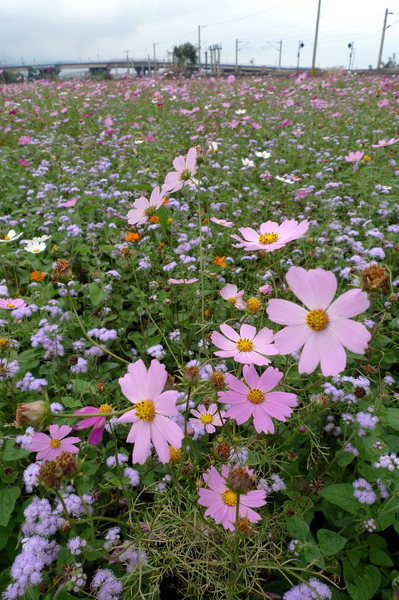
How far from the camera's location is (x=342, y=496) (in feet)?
3.03

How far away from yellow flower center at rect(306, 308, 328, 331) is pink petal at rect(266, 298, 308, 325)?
12 mm

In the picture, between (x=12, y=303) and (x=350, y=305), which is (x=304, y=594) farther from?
(x=12, y=303)

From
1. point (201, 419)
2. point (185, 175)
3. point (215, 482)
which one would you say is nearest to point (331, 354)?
point (215, 482)

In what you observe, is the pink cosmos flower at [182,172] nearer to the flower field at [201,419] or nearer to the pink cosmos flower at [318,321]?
the flower field at [201,419]

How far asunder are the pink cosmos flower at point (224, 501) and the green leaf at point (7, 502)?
1.79 feet

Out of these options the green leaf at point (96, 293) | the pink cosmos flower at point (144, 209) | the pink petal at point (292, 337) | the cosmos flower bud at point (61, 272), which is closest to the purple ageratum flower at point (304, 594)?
the pink petal at point (292, 337)

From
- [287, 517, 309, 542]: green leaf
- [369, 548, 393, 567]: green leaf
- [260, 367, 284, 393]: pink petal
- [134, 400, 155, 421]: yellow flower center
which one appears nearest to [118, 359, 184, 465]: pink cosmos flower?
[134, 400, 155, 421]: yellow flower center

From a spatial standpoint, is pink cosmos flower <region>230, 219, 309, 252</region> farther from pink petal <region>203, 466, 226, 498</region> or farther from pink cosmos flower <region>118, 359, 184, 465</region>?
pink petal <region>203, 466, 226, 498</region>

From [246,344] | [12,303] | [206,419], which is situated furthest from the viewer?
[12,303]

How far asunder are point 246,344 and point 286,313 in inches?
11.1

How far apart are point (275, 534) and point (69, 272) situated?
854mm

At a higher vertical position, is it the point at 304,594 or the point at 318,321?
the point at 318,321

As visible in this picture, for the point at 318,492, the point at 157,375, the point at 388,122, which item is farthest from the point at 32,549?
the point at 388,122

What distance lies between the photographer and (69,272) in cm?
80
